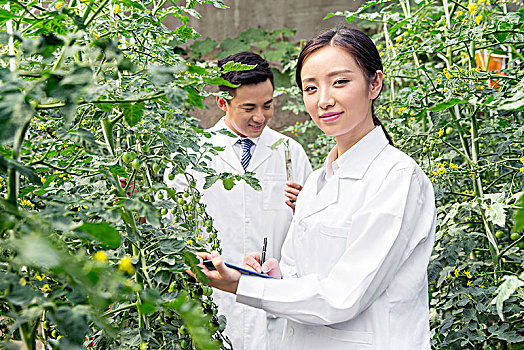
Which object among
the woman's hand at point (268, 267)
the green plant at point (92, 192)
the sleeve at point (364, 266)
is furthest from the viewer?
the woman's hand at point (268, 267)

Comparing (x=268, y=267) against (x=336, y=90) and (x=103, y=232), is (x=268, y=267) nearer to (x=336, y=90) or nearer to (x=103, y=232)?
(x=336, y=90)

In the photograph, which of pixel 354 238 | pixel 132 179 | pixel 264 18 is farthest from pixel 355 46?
pixel 264 18

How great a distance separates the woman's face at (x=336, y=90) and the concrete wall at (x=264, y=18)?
2.68m

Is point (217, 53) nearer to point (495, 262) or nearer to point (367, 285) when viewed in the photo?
point (495, 262)

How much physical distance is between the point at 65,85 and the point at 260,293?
2.81 feet

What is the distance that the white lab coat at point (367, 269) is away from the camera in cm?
134

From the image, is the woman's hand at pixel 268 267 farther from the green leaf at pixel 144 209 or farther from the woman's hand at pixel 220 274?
the green leaf at pixel 144 209

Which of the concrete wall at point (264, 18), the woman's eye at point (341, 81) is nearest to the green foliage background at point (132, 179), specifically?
the woman's eye at point (341, 81)

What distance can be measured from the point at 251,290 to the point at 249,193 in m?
1.09

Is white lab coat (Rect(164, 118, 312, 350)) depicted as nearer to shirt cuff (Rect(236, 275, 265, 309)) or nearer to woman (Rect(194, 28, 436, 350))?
woman (Rect(194, 28, 436, 350))

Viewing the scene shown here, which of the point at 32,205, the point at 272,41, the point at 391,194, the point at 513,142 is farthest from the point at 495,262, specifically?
the point at 272,41

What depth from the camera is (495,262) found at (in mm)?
1903

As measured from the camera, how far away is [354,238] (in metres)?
1.39

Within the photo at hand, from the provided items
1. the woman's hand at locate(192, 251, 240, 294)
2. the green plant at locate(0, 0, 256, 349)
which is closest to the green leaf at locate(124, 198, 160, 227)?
the green plant at locate(0, 0, 256, 349)
